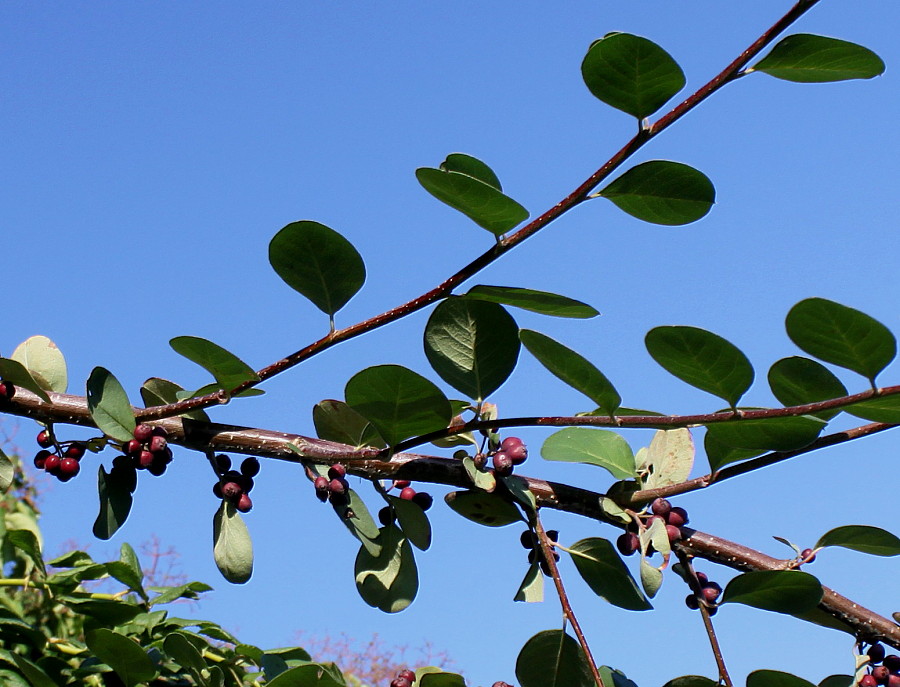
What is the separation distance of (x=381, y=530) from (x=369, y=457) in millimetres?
211

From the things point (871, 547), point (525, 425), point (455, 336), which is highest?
point (455, 336)

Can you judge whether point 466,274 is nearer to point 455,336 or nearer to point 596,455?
point 455,336

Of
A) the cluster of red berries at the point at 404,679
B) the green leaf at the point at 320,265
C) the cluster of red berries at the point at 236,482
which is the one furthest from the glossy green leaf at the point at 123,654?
the green leaf at the point at 320,265

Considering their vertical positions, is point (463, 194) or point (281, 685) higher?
point (463, 194)

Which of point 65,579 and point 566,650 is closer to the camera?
point 566,650

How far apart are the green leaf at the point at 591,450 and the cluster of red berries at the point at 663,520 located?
8cm

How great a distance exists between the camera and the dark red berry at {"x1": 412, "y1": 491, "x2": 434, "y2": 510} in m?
1.50

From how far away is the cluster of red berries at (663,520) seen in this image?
1.40m

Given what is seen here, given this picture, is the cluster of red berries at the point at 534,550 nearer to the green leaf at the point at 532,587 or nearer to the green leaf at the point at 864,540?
the green leaf at the point at 532,587

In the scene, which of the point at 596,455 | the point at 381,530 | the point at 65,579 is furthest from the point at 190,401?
the point at 65,579

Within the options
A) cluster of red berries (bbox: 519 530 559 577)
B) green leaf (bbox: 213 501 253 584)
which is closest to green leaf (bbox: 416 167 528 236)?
cluster of red berries (bbox: 519 530 559 577)

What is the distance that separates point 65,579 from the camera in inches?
95.7

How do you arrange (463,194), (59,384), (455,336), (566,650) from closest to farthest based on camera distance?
(463,194) < (455,336) < (566,650) < (59,384)

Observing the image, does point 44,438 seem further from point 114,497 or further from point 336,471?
point 336,471
